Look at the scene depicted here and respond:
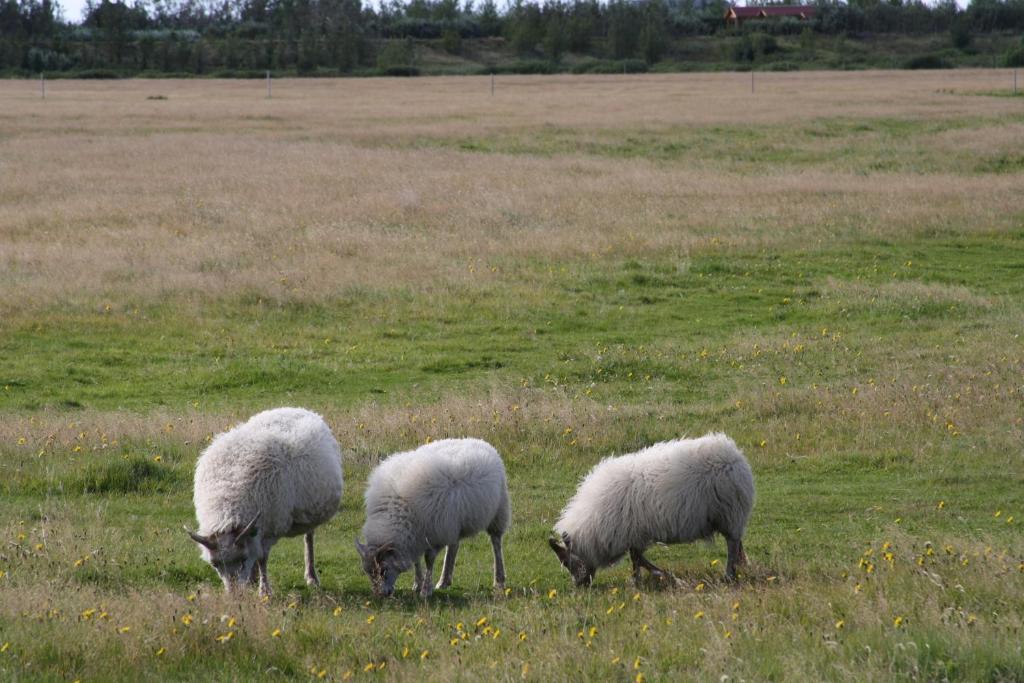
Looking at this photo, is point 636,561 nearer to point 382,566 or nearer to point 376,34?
point 382,566

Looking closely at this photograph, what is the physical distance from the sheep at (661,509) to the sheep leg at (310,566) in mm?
1880

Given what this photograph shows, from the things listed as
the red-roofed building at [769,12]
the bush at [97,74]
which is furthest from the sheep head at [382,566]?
the red-roofed building at [769,12]

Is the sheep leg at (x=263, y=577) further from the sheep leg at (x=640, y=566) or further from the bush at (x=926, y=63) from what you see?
the bush at (x=926, y=63)

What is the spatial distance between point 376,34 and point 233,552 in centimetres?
11915

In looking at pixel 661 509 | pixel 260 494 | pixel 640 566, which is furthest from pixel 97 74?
pixel 661 509

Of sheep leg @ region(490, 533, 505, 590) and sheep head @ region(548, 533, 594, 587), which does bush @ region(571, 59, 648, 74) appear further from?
sheep head @ region(548, 533, 594, 587)

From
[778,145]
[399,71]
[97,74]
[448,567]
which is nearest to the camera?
[448,567]

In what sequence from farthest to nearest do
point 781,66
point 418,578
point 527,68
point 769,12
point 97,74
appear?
point 769,12
point 527,68
point 781,66
point 97,74
point 418,578

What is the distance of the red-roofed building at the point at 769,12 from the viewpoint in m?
139

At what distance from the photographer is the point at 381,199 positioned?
28.9 metres

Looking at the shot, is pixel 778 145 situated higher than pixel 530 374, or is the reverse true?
pixel 778 145

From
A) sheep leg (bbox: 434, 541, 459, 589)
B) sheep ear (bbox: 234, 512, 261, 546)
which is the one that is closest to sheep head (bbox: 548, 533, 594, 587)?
sheep leg (bbox: 434, 541, 459, 589)

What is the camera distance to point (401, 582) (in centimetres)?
1020

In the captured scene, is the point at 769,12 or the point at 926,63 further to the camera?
the point at 769,12
